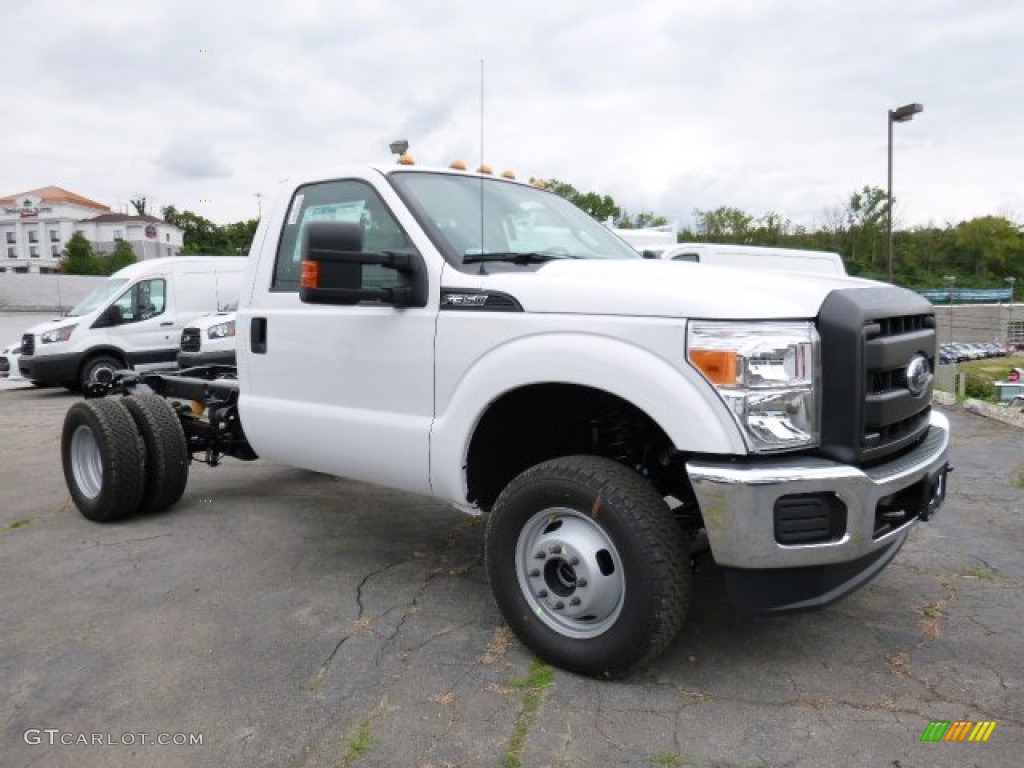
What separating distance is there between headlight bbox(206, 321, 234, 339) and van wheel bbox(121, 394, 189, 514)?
725cm

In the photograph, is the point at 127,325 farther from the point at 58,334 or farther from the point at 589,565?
the point at 589,565

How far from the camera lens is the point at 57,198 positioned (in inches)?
4921

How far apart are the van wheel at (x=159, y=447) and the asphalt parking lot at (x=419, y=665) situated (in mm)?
280

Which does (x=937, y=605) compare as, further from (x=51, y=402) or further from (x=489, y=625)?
(x=51, y=402)

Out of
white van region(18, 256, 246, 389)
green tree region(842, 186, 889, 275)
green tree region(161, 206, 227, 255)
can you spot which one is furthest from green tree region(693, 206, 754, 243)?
white van region(18, 256, 246, 389)

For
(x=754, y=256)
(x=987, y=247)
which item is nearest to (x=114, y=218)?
(x=987, y=247)

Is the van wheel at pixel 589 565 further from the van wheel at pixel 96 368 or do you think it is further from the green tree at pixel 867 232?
the green tree at pixel 867 232

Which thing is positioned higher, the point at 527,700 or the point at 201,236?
the point at 201,236

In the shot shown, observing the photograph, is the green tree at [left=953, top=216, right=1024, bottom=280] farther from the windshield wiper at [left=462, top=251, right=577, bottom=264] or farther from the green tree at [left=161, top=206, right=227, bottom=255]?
the windshield wiper at [left=462, top=251, right=577, bottom=264]

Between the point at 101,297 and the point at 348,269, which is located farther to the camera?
the point at 101,297

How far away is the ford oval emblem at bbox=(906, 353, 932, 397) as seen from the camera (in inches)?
124

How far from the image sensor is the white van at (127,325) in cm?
1331

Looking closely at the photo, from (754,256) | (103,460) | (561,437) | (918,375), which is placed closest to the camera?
(918,375)

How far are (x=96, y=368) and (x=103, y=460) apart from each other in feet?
30.6
